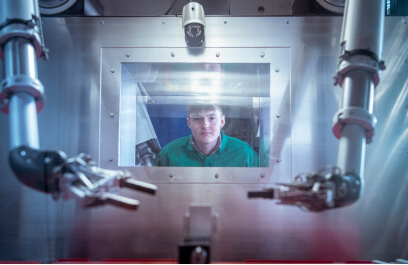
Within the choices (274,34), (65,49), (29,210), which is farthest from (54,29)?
(274,34)

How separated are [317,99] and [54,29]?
1.05 meters

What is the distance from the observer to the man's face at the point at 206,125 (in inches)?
57.6

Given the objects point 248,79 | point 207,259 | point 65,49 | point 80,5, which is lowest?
point 207,259

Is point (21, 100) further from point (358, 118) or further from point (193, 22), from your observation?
point (358, 118)

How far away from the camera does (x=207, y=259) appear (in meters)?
0.84

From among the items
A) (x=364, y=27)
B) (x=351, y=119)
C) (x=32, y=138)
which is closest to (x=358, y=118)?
(x=351, y=119)

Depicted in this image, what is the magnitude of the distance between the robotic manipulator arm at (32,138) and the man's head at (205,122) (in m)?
0.58

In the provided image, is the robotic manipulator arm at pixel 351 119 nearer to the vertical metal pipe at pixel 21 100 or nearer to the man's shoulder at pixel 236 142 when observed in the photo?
the man's shoulder at pixel 236 142

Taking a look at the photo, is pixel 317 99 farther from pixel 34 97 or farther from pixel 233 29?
pixel 34 97

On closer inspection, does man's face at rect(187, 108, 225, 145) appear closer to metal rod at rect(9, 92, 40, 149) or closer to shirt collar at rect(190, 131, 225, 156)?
shirt collar at rect(190, 131, 225, 156)

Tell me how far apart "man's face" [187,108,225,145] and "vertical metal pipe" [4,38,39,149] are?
2.06 feet

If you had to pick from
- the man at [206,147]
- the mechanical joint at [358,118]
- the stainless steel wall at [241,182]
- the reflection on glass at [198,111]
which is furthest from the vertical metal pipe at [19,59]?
the mechanical joint at [358,118]

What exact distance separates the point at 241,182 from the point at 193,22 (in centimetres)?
61

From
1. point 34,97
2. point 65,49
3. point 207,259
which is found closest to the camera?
point 207,259
